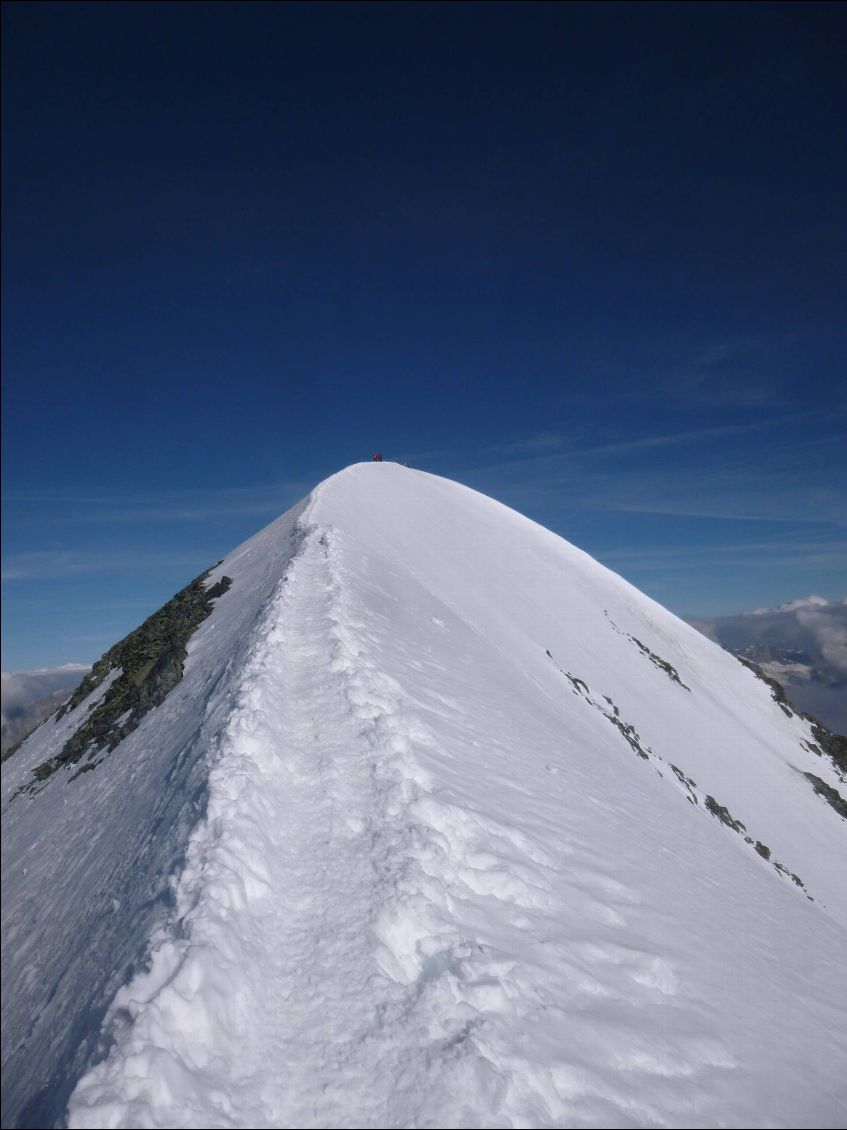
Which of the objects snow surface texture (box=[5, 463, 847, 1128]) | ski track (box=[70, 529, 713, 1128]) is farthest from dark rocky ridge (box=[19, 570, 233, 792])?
ski track (box=[70, 529, 713, 1128])

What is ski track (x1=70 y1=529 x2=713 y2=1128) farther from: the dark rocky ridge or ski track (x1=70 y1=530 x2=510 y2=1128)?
the dark rocky ridge

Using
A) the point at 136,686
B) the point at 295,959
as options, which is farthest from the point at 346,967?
the point at 136,686

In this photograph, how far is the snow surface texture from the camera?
348cm

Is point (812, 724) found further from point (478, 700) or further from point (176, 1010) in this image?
point (176, 1010)

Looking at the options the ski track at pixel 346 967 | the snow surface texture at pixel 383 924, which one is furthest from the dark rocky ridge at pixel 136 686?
the ski track at pixel 346 967

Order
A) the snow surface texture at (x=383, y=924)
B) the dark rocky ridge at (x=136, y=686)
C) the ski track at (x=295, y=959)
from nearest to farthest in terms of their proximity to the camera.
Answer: the ski track at (x=295, y=959) → the snow surface texture at (x=383, y=924) → the dark rocky ridge at (x=136, y=686)

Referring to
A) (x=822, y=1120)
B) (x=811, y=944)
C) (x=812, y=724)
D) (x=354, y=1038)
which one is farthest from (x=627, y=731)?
(x=812, y=724)

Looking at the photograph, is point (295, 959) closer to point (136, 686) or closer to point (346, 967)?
point (346, 967)

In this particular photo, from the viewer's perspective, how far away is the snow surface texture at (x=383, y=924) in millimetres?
3482

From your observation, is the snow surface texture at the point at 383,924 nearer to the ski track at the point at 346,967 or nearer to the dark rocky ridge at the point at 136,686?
the ski track at the point at 346,967

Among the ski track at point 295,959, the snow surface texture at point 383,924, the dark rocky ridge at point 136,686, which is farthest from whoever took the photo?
the dark rocky ridge at point 136,686

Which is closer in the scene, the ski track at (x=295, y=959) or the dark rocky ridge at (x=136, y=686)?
the ski track at (x=295, y=959)

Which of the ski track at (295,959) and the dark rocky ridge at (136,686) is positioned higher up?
the dark rocky ridge at (136,686)

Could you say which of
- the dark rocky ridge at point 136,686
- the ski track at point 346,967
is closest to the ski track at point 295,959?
the ski track at point 346,967
